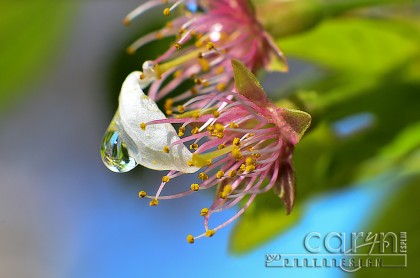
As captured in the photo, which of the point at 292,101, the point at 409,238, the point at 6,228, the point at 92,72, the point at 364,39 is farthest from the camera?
the point at 92,72

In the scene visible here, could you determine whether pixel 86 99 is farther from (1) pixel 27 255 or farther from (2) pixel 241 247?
(2) pixel 241 247

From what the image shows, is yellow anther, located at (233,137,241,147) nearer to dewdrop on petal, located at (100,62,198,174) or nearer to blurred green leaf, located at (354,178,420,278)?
dewdrop on petal, located at (100,62,198,174)

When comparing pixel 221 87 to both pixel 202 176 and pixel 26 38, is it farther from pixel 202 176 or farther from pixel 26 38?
pixel 26 38

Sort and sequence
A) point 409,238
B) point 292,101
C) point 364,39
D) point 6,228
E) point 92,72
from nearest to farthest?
point 292,101
point 409,238
point 364,39
point 6,228
point 92,72

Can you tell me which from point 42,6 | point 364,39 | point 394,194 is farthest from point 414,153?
point 42,6

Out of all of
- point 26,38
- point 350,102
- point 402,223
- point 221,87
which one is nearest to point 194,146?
point 221,87

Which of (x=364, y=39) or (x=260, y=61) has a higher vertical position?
(x=260, y=61)

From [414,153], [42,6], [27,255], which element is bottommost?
[27,255]
